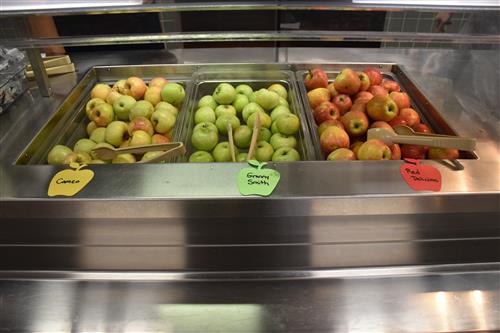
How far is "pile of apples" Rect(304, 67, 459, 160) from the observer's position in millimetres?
1247

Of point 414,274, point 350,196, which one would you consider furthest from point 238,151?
point 414,274

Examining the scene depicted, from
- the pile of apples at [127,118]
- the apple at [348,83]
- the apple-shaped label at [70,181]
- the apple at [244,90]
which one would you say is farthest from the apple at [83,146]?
the apple at [348,83]

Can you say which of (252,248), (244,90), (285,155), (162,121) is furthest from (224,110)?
(252,248)

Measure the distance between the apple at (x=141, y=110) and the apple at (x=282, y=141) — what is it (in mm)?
571

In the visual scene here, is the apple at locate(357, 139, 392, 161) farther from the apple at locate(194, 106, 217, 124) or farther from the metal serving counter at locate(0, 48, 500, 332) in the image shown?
the apple at locate(194, 106, 217, 124)

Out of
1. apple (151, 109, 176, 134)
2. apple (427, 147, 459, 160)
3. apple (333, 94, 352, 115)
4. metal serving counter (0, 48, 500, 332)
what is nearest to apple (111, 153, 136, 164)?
metal serving counter (0, 48, 500, 332)

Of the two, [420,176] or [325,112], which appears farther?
[325,112]

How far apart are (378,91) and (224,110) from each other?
730mm

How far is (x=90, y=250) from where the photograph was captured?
129 cm

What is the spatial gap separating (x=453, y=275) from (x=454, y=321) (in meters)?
0.19

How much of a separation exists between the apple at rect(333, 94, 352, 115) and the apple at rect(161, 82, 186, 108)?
736 millimetres

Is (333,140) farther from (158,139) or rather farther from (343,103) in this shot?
(158,139)

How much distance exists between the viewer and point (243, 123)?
5.51ft

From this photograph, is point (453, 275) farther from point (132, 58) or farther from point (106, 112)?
point (132, 58)
